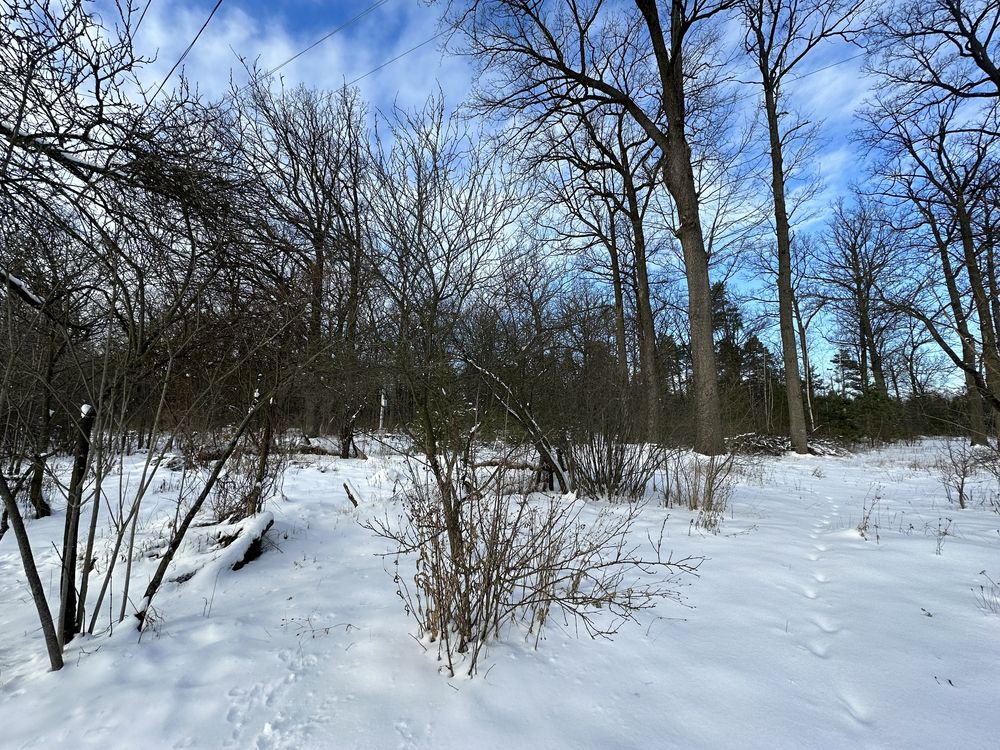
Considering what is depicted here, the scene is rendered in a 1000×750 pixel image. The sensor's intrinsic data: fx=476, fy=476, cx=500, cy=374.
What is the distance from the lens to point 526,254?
4070mm

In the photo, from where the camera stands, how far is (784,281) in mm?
13367

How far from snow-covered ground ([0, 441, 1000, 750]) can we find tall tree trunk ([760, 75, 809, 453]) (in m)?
10.2

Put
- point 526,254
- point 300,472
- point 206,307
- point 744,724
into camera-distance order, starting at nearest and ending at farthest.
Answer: point 744,724 → point 206,307 → point 526,254 → point 300,472

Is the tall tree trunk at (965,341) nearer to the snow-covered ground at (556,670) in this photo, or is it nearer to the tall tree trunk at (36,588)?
the snow-covered ground at (556,670)

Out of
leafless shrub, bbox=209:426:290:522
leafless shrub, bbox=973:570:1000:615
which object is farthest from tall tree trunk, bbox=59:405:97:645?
leafless shrub, bbox=973:570:1000:615

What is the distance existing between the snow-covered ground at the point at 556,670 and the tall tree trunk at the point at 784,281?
33.5ft

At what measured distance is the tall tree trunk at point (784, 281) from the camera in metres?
13.0

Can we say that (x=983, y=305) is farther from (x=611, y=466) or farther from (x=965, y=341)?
Answer: (x=611, y=466)

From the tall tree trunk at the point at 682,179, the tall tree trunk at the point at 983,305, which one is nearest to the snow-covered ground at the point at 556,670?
the tall tree trunk at the point at 983,305

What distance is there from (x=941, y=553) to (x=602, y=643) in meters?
3.00

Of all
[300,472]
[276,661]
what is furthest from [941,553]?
[300,472]

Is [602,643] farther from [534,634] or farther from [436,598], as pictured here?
[436,598]

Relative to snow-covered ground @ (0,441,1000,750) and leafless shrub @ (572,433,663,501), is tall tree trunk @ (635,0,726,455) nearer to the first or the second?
leafless shrub @ (572,433,663,501)

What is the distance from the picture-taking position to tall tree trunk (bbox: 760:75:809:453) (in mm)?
13008
